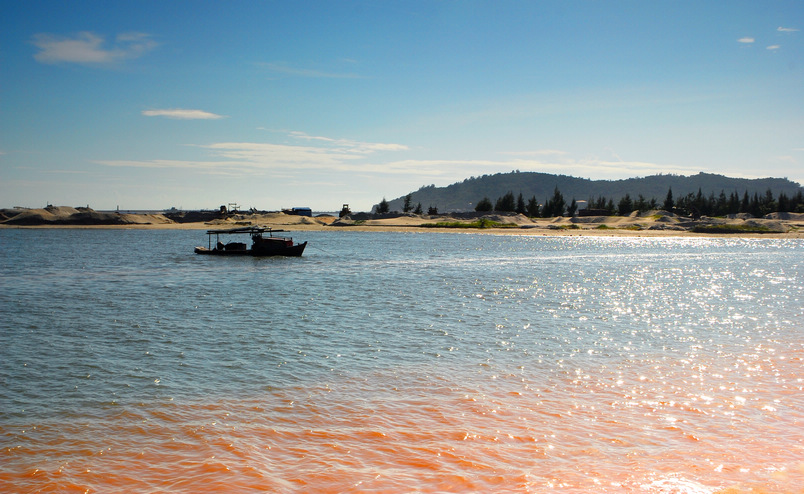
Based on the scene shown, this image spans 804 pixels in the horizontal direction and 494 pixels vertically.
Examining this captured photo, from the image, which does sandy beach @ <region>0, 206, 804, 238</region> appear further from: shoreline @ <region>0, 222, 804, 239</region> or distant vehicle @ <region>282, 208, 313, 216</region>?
distant vehicle @ <region>282, 208, 313, 216</region>

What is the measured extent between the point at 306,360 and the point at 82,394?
5229 mm

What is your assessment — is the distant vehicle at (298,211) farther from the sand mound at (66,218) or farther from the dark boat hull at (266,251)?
the dark boat hull at (266,251)

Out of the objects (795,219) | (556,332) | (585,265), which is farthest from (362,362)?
(795,219)

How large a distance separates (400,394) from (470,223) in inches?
4244

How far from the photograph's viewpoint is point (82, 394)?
11914 millimetres

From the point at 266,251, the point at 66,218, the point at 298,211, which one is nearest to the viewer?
the point at 266,251

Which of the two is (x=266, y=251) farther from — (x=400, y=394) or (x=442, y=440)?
(x=442, y=440)

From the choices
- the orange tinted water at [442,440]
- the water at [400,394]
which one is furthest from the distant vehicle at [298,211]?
the orange tinted water at [442,440]

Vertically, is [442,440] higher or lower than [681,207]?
lower

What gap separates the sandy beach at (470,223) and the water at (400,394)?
81.2 meters

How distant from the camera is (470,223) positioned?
118375 millimetres

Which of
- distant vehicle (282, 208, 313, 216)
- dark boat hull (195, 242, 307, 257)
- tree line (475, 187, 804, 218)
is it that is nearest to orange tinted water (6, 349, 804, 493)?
dark boat hull (195, 242, 307, 257)

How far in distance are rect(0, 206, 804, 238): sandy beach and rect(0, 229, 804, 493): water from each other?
81.2m

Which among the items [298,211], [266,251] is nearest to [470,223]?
[298,211]
